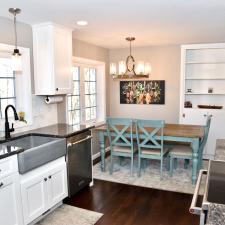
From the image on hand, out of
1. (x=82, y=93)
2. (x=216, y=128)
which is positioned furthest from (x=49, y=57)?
(x=216, y=128)

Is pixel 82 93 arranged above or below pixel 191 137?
above

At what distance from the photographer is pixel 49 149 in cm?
271

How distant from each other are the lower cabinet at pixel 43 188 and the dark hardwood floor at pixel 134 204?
0.39 metres

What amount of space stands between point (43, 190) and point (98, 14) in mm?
2093

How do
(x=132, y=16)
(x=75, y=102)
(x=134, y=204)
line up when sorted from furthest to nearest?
1. (x=75, y=102)
2. (x=134, y=204)
3. (x=132, y=16)

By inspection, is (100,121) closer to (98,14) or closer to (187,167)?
(187,167)

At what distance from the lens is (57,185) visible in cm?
288

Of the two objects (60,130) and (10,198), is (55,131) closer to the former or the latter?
(60,130)

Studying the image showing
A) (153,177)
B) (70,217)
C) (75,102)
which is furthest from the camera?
(75,102)

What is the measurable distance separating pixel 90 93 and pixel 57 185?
8.72 ft

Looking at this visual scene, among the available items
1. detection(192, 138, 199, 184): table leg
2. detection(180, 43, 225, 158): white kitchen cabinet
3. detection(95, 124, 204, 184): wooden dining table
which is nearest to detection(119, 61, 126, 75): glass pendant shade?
detection(95, 124, 204, 184): wooden dining table

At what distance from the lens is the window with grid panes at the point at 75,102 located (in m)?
4.52

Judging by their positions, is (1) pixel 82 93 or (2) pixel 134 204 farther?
(1) pixel 82 93

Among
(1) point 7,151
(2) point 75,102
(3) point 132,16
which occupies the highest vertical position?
(3) point 132,16
